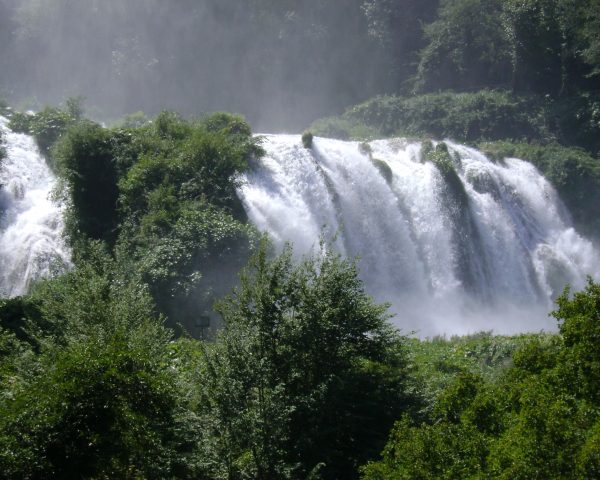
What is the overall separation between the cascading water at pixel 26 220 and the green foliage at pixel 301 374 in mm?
10052

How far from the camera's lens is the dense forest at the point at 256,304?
450 inches

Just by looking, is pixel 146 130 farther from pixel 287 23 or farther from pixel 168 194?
pixel 287 23

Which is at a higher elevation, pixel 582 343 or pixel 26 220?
pixel 26 220

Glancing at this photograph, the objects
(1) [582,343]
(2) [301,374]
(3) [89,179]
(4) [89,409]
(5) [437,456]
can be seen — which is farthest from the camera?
(3) [89,179]

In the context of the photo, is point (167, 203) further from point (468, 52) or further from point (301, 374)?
point (468, 52)

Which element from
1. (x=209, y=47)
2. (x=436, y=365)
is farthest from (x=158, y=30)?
(x=436, y=365)

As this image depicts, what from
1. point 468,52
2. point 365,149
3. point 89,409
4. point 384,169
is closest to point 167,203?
point 384,169

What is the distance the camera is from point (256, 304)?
48.9 feet

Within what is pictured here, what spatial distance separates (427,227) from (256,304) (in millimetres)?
21284

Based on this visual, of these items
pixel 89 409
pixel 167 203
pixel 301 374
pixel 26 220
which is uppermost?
pixel 26 220

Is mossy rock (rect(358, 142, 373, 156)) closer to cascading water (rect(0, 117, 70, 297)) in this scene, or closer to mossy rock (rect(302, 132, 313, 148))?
mossy rock (rect(302, 132, 313, 148))

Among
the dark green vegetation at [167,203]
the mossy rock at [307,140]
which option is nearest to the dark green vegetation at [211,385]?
the dark green vegetation at [167,203]

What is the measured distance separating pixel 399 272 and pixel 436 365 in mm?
12610

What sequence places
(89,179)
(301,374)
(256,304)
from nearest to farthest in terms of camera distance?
(256,304) < (301,374) < (89,179)
